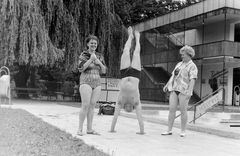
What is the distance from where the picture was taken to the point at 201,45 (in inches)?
913

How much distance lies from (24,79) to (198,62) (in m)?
12.7

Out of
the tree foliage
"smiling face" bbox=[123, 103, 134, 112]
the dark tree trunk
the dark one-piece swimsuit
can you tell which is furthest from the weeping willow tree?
the tree foliage

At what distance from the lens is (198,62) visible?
24.1 m

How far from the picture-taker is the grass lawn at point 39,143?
4320 millimetres

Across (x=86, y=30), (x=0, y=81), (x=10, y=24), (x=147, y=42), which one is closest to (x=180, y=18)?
(x=147, y=42)

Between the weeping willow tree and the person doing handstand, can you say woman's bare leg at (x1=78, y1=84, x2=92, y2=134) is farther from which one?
the weeping willow tree

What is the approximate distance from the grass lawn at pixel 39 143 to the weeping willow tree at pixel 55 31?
8.38 metres

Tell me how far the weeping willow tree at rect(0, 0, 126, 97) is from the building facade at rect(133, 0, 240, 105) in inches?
251

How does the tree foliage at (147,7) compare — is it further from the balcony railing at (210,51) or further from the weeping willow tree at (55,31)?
the weeping willow tree at (55,31)

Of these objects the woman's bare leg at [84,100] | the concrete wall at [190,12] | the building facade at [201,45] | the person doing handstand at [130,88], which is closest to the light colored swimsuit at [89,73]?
the woman's bare leg at [84,100]

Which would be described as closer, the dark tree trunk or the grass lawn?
the grass lawn

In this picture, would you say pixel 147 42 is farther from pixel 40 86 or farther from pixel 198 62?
pixel 40 86

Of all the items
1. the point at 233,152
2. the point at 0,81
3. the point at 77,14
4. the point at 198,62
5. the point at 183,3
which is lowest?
the point at 233,152

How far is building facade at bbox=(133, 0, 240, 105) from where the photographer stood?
21078 mm
